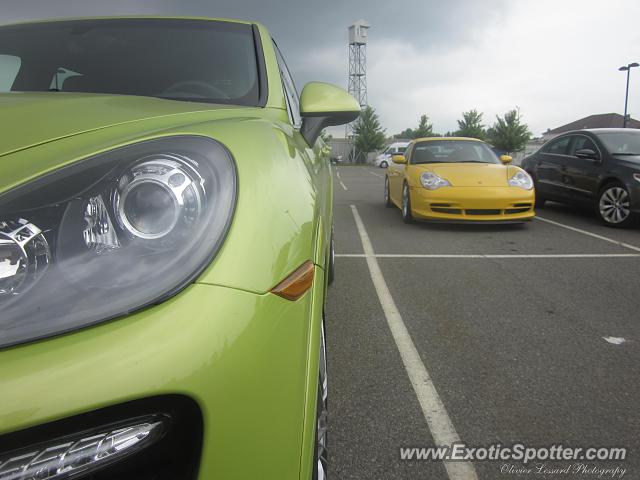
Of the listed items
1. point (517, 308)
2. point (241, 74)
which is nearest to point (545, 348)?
point (517, 308)

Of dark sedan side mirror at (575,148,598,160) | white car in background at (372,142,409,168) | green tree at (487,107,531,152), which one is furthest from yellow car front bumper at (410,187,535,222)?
green tree at (487,107,531,152)

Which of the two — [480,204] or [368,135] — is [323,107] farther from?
[368,135]

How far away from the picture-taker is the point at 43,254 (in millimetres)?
785

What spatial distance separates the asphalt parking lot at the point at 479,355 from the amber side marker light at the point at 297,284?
34.0 inches

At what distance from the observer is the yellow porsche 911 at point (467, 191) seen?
5.91 meters

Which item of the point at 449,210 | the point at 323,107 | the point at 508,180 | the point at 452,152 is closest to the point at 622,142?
the point at 508,180

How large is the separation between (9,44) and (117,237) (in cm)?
188

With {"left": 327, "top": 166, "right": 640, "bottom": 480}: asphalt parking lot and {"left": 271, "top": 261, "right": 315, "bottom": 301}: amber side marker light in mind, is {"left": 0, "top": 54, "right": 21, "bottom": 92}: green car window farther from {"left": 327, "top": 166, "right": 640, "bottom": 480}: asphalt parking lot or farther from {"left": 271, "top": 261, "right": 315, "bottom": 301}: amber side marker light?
{"left": 327, "top": 166, "right": 640, "bottom": 480}: asphalt parking lot

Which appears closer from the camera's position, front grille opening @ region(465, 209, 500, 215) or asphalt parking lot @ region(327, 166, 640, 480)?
asphalt parking lot @ region(327, 166, 640, 480)

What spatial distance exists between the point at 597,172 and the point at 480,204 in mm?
2149

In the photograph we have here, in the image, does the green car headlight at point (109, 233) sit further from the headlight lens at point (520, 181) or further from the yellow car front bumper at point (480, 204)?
the headlight lens at point (520, 181)

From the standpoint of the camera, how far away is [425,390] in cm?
206

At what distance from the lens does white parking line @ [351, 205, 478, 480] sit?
5.14ft

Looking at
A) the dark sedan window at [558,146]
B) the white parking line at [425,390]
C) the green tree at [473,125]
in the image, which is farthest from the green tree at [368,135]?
the white parking line at [425,390]
